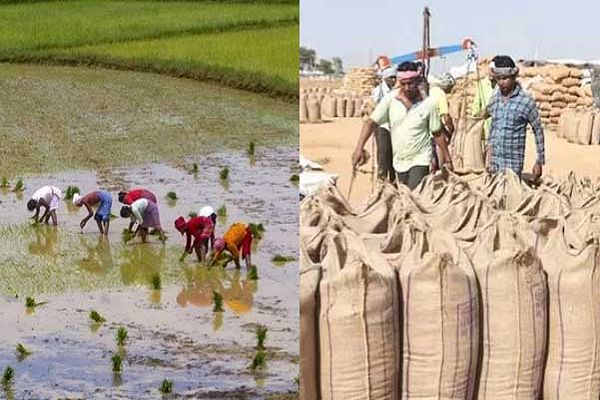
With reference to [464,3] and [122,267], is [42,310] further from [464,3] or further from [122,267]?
[464,3]

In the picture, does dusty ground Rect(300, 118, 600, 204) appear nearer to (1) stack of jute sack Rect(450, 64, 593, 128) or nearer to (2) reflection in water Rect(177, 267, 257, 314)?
(1) stack of jute sack Rect(450, 64, 593, 128)

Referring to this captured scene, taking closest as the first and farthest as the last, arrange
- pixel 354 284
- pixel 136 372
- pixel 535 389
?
1. pixel 354 284
2. pixel 535 389
3. pixel 136 372

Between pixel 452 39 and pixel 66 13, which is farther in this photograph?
pixel 66 13

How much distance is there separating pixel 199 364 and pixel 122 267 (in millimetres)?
409

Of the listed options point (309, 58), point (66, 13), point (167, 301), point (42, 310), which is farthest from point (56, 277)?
point (309, 58)

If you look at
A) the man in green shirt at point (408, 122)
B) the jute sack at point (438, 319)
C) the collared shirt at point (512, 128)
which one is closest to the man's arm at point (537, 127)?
the collared shirt at point (512, 128)

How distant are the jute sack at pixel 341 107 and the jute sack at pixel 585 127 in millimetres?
570

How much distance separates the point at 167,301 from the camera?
3.84 meters

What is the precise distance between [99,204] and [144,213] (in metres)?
0.16

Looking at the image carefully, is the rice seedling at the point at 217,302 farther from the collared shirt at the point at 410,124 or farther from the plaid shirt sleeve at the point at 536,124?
the plaid shirt sleeve at the point at 536,124

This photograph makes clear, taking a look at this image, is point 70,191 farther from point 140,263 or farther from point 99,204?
point 140,263

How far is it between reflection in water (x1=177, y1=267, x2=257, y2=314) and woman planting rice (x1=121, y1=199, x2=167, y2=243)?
200mm

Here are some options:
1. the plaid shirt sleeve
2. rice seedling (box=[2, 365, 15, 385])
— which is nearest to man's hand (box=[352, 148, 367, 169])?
the plaid shirt sleeve

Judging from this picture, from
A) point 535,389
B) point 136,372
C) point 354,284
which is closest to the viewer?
point 354,284
